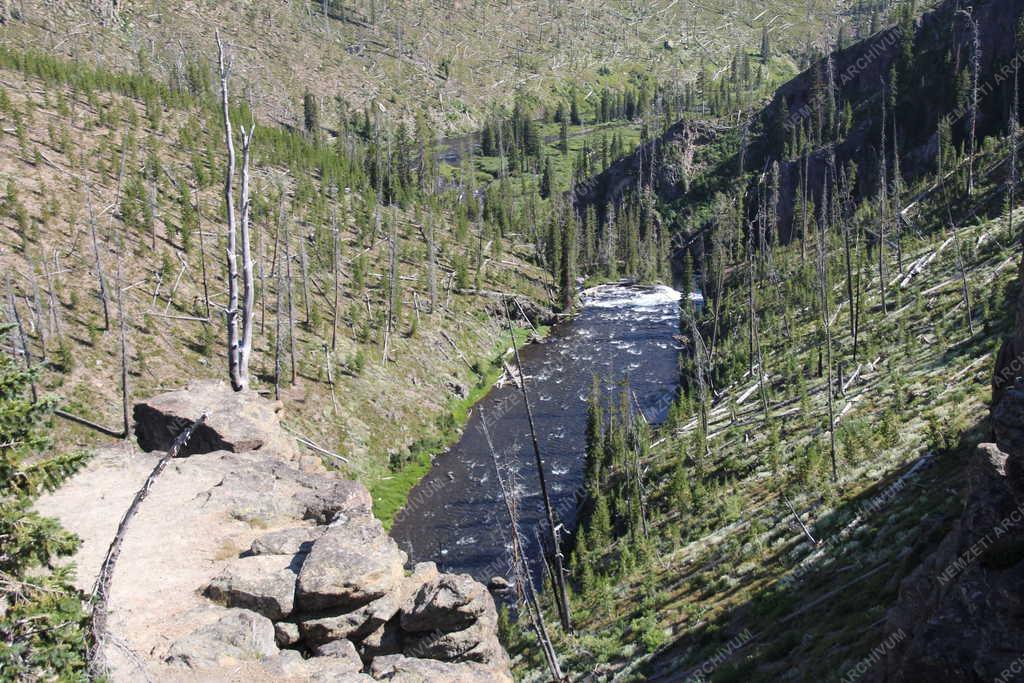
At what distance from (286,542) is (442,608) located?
4.18m

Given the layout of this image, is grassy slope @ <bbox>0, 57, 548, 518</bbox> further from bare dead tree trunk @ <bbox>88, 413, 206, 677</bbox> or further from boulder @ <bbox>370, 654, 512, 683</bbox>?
bare dead tree trunk @ <bbox>88, 413, 206, 677</bbox>

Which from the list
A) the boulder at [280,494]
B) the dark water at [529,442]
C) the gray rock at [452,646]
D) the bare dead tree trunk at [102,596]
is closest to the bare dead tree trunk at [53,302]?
the dark water at [529,442]

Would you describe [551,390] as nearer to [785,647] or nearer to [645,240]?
[785,647]

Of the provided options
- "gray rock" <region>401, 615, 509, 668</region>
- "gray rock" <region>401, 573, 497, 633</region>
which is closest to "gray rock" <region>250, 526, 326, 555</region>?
"gray rock" <region>401, 573, 497, 633</region>

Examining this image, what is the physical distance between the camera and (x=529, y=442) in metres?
53.2

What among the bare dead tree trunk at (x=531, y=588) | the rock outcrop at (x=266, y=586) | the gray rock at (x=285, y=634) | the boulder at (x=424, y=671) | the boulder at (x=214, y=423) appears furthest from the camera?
the boulder at (x=214, y=423)

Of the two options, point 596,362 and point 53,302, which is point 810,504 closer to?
point 596,362

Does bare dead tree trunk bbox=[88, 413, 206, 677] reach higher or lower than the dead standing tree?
lower

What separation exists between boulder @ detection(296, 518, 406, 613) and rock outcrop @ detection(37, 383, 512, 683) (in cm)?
3

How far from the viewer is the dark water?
1596 inches

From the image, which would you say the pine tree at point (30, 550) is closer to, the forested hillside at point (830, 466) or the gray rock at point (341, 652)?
the gray rock at point (341, 652)

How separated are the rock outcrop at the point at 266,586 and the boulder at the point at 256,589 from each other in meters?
0.02

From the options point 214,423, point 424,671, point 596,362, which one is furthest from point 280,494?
point 596,362

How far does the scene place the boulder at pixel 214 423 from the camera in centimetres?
2166
